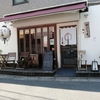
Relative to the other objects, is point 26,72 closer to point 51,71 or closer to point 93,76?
point 51,71

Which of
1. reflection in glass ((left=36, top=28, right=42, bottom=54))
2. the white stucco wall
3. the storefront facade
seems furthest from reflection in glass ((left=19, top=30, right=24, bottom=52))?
the white stucco wall

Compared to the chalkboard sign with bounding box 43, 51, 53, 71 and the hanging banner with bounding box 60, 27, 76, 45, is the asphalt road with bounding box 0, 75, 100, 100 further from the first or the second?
the hanging banner with bounding box 60, 27, 76, 45

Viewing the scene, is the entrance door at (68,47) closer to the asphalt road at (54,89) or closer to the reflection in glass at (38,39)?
the reflection in glass at (38,39)

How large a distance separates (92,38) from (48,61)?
2.90 metres

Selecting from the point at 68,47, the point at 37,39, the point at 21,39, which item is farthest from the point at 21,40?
the point at 68,47

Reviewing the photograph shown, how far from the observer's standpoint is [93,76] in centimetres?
738

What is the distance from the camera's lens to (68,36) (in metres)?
9.16

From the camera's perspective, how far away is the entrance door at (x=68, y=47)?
9060mm

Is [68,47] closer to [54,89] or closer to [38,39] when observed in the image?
[38,39]

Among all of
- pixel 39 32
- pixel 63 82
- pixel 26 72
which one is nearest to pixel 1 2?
pixel 39 32

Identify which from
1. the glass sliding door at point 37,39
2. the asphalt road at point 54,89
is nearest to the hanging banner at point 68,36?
the glass sliding door at point 37,39

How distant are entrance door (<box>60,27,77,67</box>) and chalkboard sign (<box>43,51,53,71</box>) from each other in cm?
96

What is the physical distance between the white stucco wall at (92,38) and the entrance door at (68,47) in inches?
28.2

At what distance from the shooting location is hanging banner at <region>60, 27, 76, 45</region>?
9023mm
